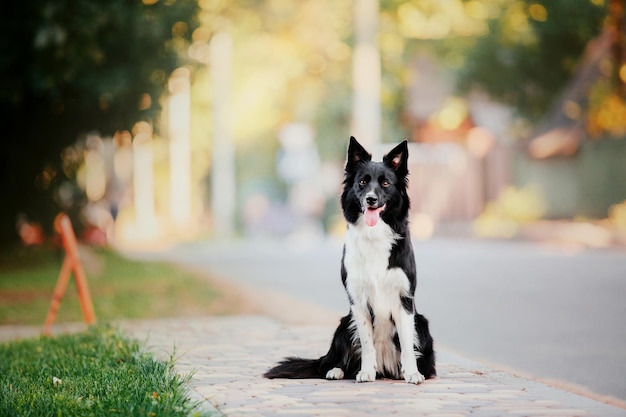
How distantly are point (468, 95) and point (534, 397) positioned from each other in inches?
1456

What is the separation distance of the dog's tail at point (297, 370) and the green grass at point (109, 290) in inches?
262

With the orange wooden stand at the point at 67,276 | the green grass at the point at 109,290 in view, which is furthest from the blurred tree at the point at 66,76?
the orange wooden stand at the point at 67,276

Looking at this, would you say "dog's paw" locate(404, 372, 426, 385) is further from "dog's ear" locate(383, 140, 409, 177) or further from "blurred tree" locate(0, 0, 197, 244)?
"blurred tree" locate(0, 0, 197, 244)

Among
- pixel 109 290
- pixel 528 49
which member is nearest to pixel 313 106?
pixel 528 49

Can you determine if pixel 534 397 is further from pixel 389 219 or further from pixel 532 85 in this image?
pixel 532 85

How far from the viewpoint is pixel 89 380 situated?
7.90 metres

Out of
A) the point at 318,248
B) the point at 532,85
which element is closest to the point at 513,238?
the point at 318,248

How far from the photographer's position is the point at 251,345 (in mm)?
10125

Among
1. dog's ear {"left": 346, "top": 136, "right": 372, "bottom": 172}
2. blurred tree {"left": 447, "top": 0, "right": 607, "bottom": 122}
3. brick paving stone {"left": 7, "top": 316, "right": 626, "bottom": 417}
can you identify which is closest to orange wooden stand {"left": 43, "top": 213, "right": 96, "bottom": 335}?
brick paving stone {"left": 7, "top": 316, "right": 626, "bottom": 417}

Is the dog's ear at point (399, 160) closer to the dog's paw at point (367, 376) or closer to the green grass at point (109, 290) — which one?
the dog's paw at point (367, 376)

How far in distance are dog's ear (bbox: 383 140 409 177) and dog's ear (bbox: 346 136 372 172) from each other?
0.14 meters

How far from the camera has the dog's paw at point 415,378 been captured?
7473mm

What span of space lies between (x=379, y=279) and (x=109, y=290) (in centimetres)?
1243

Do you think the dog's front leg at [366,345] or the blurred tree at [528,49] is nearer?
the dog's front leg at [366,345]
